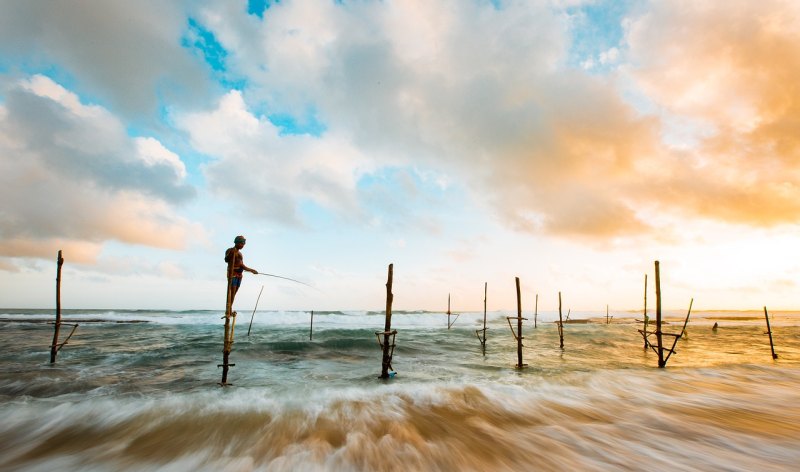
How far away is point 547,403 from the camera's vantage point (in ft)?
34.4

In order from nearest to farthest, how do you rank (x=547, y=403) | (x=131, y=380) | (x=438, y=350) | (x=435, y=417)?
(x=435, y=417), (x=547, y=403), (x=131, y=380), (x=438, y=350)

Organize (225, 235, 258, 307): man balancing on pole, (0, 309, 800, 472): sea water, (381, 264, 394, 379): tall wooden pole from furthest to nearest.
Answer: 1. (381, 264, 394, 379): tall wooden pole
2. (225, 235, 258, 307): man balancing on pole
3. (0, 309, 800, 472): sea water

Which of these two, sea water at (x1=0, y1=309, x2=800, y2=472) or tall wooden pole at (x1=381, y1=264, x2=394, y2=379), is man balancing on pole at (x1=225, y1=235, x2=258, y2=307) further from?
tall wooden pole at (x1=381, y1=264, x2=394, y2=379)

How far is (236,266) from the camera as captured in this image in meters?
11.6

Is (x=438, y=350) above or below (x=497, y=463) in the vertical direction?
below

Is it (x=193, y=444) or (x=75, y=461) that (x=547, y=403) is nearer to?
(x=193, y=444)

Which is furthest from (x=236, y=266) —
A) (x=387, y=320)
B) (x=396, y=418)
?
(x=396, y=418)

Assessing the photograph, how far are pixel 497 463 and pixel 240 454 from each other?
520 cm

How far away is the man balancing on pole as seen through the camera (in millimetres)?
11094

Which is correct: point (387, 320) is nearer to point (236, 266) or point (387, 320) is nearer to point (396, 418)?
point (396, 418)

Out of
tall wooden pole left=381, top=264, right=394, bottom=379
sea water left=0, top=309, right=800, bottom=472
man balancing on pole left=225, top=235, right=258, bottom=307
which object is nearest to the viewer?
sea water left=0, top=309, right=800, bottom=472

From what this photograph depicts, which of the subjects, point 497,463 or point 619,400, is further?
point 619,400

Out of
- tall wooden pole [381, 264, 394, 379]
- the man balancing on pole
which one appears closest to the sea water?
tall wooden pole [381, 264, 394, 379]

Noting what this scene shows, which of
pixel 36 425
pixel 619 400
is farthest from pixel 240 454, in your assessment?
pixel 619 400
